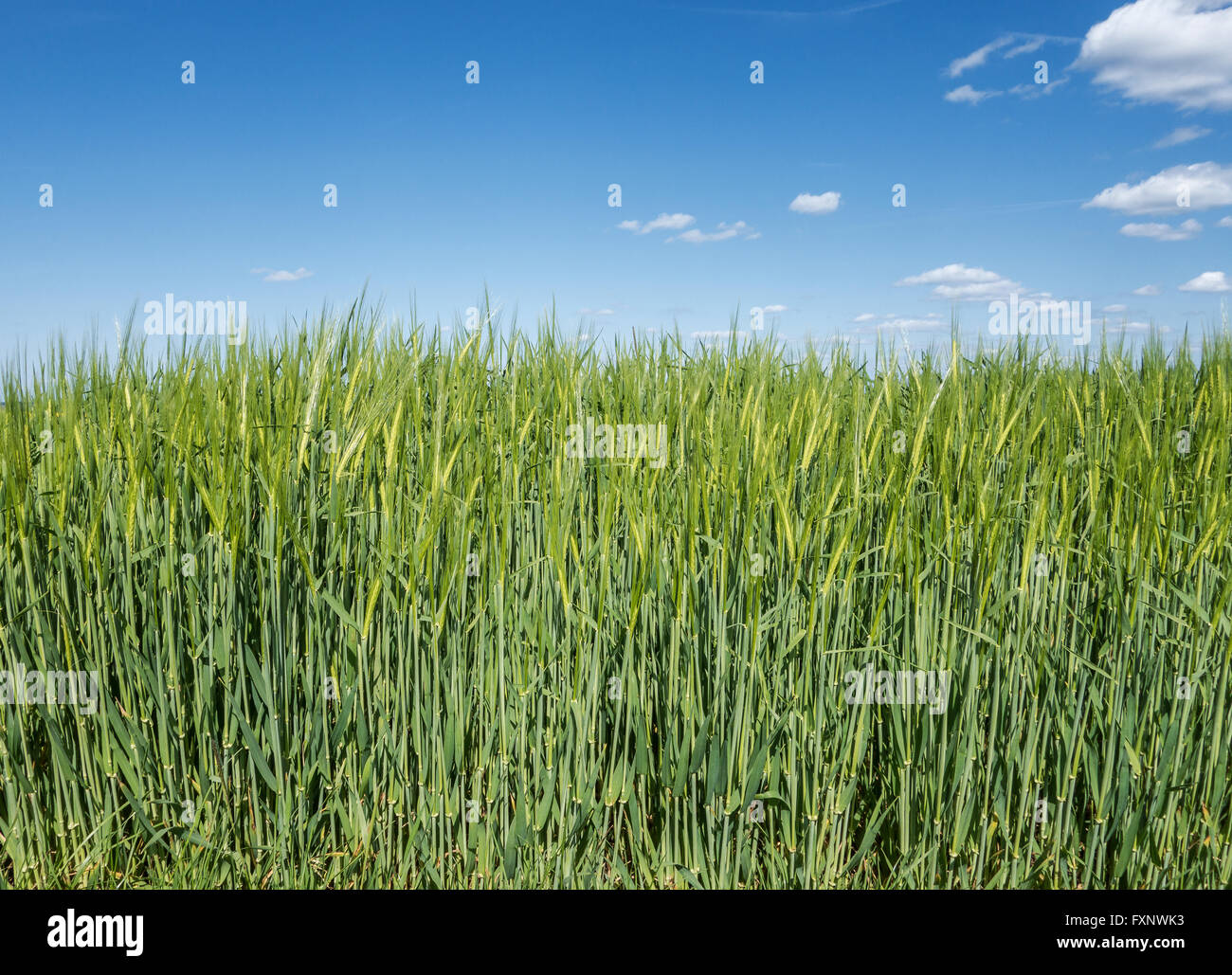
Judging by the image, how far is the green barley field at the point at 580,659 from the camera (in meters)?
1.76

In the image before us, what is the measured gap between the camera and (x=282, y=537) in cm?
174

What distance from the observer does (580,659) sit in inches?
67.9

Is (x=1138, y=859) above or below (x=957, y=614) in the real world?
below

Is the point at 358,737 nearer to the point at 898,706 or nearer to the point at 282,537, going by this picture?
the point at 282,537

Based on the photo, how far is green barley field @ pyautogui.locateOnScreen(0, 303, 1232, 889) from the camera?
5.76ft

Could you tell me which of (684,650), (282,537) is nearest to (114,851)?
(282,537)

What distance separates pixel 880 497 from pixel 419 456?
119 centimetres
